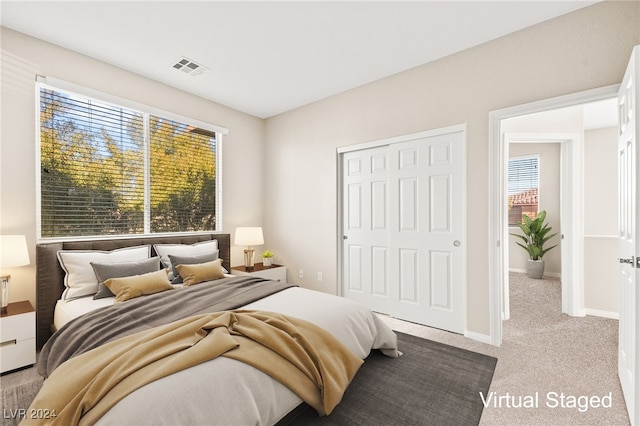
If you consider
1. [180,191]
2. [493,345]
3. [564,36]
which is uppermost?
[564,36]

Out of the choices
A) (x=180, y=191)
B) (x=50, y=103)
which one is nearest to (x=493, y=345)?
(x=180, y=191)

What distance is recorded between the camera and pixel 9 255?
227cm

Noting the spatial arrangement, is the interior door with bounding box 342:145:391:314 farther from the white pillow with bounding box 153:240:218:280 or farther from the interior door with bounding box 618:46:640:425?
the interior door with bounding box 618:46:640:425

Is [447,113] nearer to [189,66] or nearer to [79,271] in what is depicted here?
[189,66]

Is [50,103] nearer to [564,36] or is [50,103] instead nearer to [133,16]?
[133,16]

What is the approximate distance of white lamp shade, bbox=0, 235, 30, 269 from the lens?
88.4 inches

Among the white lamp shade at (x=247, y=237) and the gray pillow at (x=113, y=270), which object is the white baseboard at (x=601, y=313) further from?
the gray pillow at (x=113, y=270)

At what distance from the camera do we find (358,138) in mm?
3830

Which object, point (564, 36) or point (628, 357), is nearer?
point (628, 357)

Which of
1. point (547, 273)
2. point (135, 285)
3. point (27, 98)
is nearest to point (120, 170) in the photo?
point (27, 98)

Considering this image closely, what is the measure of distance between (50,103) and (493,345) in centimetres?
479

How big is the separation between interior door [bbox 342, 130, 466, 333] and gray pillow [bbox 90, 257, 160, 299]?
241 centimetres

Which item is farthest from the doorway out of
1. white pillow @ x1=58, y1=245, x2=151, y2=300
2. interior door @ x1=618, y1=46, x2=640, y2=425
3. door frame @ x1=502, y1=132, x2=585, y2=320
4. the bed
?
white pillow @ x1=58, y1=245, x2=151, y2=300

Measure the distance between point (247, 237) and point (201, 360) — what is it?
287 centimetres
